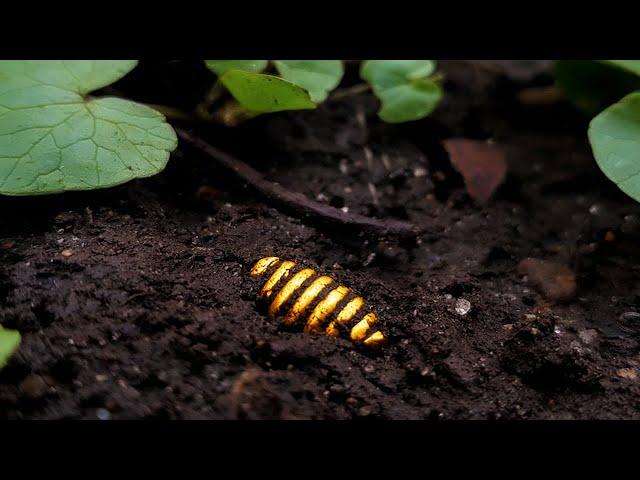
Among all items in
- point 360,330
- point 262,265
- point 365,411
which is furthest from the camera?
point 262,265

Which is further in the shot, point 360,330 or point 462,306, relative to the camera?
point 462,306

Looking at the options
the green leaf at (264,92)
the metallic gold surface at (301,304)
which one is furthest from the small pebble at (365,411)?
the green leaf at (264,92)

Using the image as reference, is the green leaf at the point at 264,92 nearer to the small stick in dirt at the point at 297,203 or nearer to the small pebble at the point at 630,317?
the small stick in dirt at the point at 297,203

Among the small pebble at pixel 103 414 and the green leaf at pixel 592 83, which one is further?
the green leaf at pixel 592 83

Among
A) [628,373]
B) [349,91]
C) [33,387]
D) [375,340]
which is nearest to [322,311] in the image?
[375,340]

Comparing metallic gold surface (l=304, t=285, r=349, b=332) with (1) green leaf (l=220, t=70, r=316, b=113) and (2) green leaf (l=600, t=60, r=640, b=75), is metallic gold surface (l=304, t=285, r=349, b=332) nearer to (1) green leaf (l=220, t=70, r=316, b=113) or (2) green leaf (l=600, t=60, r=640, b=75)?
(1) green leaf (l=220, t=70, r=316, b=113)

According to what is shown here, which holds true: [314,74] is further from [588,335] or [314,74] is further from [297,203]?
[588,335]
